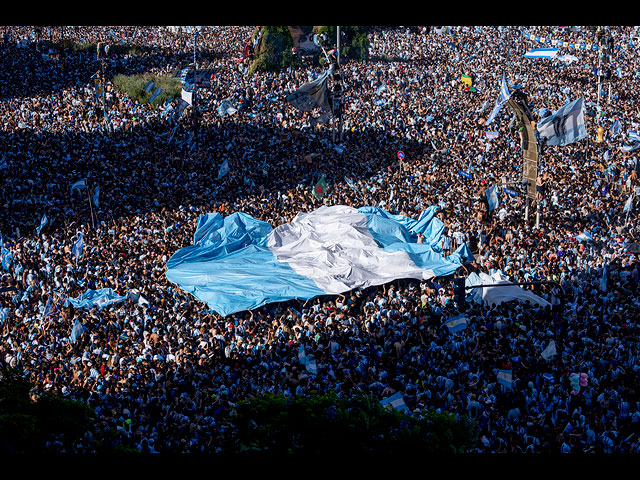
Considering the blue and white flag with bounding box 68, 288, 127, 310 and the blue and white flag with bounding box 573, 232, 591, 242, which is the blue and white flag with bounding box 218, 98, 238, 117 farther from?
the blue and white flag with bounding box 573, 232, 591, 242

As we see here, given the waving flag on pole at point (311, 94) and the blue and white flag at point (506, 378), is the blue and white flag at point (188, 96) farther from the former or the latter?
the blue and white flag at point (506, 378)

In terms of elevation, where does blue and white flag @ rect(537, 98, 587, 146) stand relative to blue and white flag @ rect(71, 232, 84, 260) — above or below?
above

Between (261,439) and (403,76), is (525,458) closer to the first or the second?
(261,439)

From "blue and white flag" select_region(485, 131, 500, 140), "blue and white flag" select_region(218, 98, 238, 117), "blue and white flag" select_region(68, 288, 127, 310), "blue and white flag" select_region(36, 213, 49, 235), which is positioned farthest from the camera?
"blue and white flag" select_region(218, 98, 238, 117)

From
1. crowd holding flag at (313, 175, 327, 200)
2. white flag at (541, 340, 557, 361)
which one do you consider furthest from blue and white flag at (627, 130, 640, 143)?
white flag at (541, 340, 557, 361)

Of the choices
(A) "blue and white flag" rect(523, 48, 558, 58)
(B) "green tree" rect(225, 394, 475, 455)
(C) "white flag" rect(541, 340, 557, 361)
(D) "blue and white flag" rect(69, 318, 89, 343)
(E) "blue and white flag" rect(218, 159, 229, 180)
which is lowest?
(D) "blue and white flag" rect(69, 318, 89, 343)

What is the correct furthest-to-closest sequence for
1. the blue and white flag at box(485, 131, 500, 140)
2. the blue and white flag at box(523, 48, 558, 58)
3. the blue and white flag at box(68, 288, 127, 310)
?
the blue and white flag at box(523, 48, 558, 58) → the blue and white flag at box(485, 131, 500, 140) → the blue and white flag at box(68, 288, 127, 310)

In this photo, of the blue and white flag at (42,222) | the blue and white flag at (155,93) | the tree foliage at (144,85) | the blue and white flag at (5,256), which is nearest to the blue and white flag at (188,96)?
the blue and white flag at (155,93)
